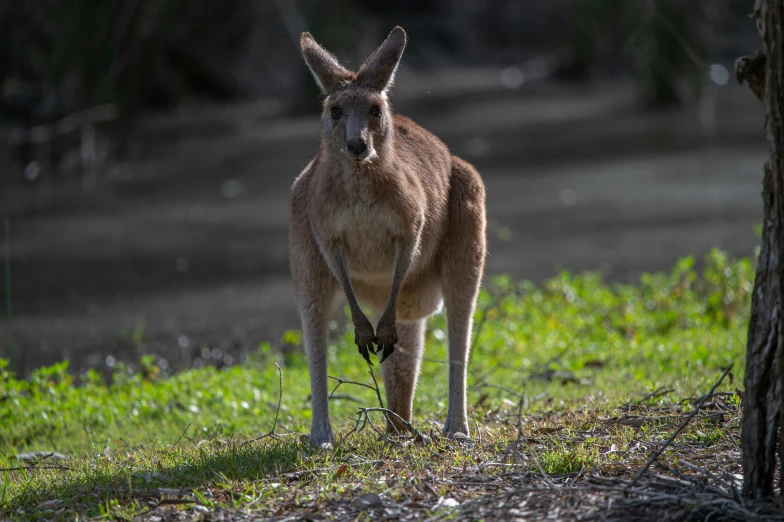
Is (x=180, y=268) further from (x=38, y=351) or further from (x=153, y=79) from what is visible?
(x=153, y=79)

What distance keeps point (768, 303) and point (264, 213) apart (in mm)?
10446

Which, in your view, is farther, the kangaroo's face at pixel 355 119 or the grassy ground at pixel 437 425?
the kangaroo's face at pixel 355 119

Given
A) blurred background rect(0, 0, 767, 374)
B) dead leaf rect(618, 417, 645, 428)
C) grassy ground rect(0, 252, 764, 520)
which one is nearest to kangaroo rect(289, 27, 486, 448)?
grassy ground rect(0, 252, 764, 520)

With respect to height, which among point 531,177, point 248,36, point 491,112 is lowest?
point 531,177

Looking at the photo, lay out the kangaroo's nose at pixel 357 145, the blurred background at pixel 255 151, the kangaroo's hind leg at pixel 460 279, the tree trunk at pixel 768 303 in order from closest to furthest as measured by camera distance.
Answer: the tree trunk at pixel 768 303, the kangaroo's nose at pixel 357 145, the kangaroo's hind leg at pixel 460 279, the blurred background at pixel 255 151

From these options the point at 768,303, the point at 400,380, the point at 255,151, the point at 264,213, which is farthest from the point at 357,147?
the point at 255,151

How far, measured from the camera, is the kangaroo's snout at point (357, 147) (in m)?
4.41

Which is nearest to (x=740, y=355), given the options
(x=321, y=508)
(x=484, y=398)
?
(x=484, y=398)

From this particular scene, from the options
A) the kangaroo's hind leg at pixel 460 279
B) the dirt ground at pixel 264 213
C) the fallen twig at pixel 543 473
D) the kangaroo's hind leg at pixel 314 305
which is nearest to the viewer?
the fallen twig at pixel 543 473

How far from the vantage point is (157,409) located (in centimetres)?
633

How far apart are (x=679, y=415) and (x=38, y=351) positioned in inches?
218

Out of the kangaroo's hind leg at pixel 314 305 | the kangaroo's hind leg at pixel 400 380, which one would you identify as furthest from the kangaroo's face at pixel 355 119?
the kangaroo's hind leg at pixel 400 380

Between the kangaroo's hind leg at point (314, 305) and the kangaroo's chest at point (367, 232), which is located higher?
the kangaroo's chest at point (367, 232)

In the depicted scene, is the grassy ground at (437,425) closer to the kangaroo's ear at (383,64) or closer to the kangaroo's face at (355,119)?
the kangaroo's face at (355,119)
